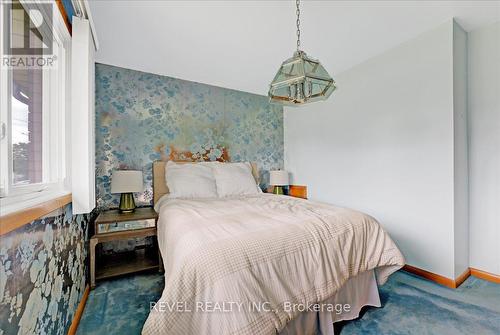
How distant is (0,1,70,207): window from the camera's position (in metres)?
0.84

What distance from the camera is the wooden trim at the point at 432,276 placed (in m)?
2.00

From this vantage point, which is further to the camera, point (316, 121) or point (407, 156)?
point (316, 121)

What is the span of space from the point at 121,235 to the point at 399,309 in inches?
95.3

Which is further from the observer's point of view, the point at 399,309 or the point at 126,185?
the point at 126,185

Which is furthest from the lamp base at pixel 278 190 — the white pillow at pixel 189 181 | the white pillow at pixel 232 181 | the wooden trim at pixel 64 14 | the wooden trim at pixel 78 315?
the wooden trim at pixel 64 14

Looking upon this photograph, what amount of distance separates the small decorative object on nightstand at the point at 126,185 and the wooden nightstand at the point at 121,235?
3.6 inches

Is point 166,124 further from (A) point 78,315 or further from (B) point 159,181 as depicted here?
(A) point 78,315

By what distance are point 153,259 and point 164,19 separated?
7.80 feet

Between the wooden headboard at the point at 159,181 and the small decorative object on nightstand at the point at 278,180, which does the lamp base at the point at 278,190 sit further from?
the wooden headboard at the point at 159,181

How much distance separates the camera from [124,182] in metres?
2.40

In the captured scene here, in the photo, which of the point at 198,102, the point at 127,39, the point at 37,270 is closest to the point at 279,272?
the point at 37,270

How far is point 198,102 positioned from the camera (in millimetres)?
3207

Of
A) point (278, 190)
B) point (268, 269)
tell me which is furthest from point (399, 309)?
point (278, 190)

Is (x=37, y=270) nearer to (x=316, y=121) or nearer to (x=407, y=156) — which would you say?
(x=407, y=156)
